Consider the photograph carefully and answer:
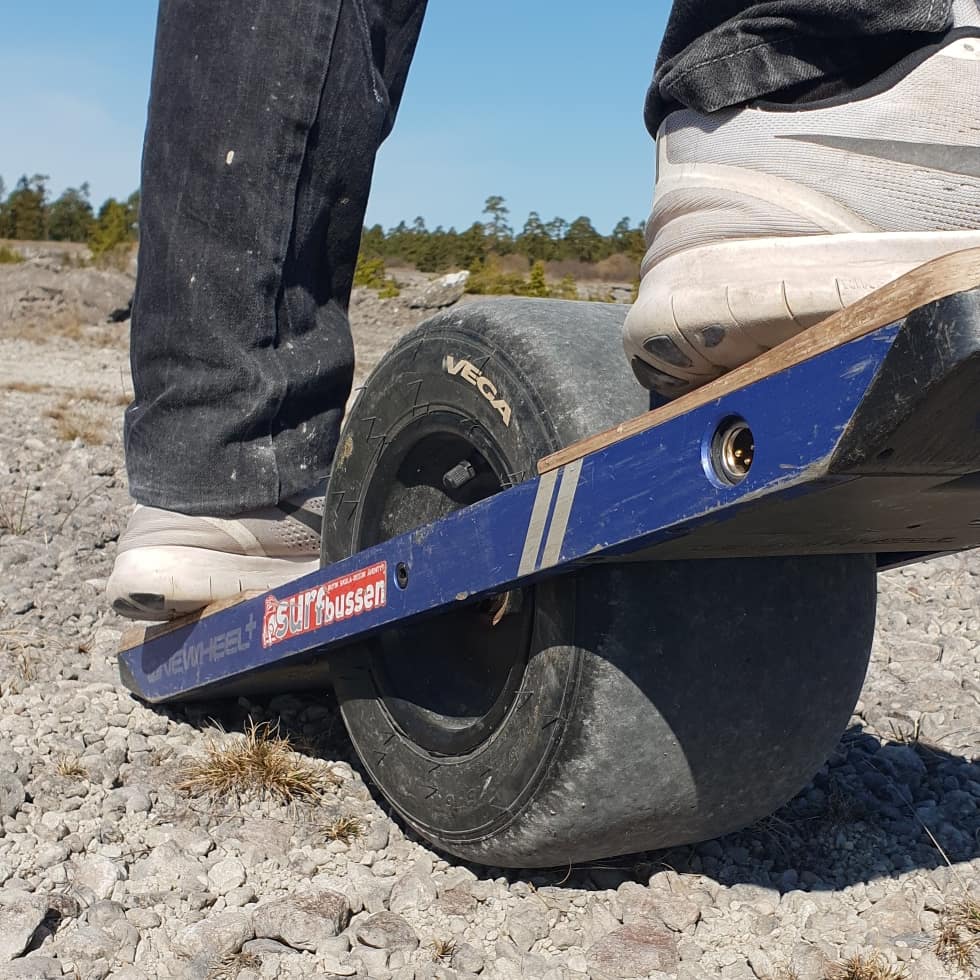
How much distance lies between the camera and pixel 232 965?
71.8 inches

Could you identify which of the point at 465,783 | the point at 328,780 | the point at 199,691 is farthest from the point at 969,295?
the point at 199,691

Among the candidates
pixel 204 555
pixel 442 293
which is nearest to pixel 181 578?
pixel 204 555

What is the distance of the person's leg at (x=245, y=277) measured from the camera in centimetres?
223

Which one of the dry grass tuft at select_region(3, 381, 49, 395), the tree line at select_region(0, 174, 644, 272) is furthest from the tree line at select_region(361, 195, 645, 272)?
the dry grass tuft at select_region(3, 381, 49, 395)

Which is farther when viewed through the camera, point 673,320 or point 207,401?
point 207,401

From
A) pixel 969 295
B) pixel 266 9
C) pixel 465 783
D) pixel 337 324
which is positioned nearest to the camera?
pixel 969 295

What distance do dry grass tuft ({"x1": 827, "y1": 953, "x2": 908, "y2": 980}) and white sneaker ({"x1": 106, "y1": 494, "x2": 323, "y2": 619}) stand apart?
1.28 m

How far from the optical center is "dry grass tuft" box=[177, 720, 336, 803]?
237 cm

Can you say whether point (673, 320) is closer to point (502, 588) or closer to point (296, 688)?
point (502, 588)

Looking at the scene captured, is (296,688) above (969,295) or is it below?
below

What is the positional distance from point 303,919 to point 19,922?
41cm

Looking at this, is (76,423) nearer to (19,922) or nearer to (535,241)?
(19,922)

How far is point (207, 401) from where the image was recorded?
237 cm

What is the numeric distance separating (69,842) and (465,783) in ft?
2.31
